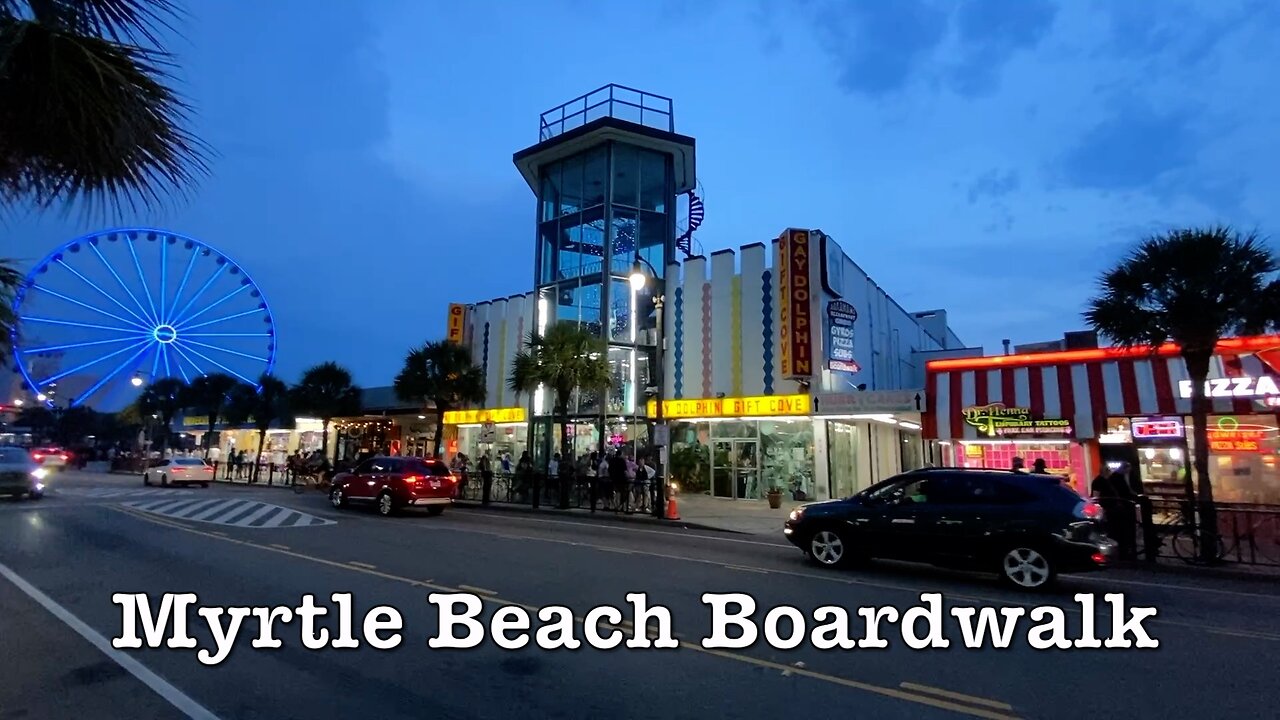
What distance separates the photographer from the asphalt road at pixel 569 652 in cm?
491

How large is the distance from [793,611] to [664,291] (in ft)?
71.0

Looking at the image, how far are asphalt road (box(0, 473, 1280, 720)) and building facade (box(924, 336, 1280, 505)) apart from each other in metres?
9.49

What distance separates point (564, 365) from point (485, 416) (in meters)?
11.5

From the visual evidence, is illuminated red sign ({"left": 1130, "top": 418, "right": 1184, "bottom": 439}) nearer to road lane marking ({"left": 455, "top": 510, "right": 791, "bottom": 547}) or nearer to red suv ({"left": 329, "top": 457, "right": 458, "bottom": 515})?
road lane marking ({"left": 455, "top": 510, "right": 791, "bottom": 547})

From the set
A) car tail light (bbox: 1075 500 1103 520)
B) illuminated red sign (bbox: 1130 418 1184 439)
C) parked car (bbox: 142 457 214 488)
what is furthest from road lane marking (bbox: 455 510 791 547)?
parked car (bbox: 142 457 214 488)

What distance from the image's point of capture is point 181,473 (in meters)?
30.3

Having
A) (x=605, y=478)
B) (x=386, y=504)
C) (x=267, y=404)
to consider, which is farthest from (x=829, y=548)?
(x=267, y=404)

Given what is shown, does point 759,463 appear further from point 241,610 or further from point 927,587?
point 241,610

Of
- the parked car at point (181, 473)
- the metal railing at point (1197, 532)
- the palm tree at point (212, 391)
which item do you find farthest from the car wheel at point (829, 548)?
the palm tree at point (212, 391)

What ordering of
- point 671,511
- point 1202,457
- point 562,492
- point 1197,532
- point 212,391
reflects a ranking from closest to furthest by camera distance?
point 1197,532 < point 1202,457 < point 671,511 < point 562,492 < point 212,391

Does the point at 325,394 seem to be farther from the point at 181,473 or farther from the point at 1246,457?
the point at 1246,457

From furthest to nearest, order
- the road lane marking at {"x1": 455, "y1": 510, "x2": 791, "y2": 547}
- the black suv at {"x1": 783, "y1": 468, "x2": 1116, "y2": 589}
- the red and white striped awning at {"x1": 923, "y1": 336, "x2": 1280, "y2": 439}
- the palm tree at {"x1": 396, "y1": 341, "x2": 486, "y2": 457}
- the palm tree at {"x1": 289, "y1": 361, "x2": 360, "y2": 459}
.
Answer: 1. the palm tree at {"x1": 289, "y1": 361, "x2": 360, "y2": 459}
2. the palm tree at {"x1": 396, "y1": 341, "x2": 486, "y2": 457}
3. the red and white striped awning at {"x1": 923, "y1": 336, "x2": 1280, "y2": 439}
4. the road lane marking at {"x1": 455, "y1": 510, "x2": 791, "y2": 547}
5. the black suv at {"x1": 783, "y1": 468, "x2": 1116, "y2": 589}

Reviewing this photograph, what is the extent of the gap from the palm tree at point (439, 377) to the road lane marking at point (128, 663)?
21.3 m

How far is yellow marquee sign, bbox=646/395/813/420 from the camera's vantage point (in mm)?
23156
